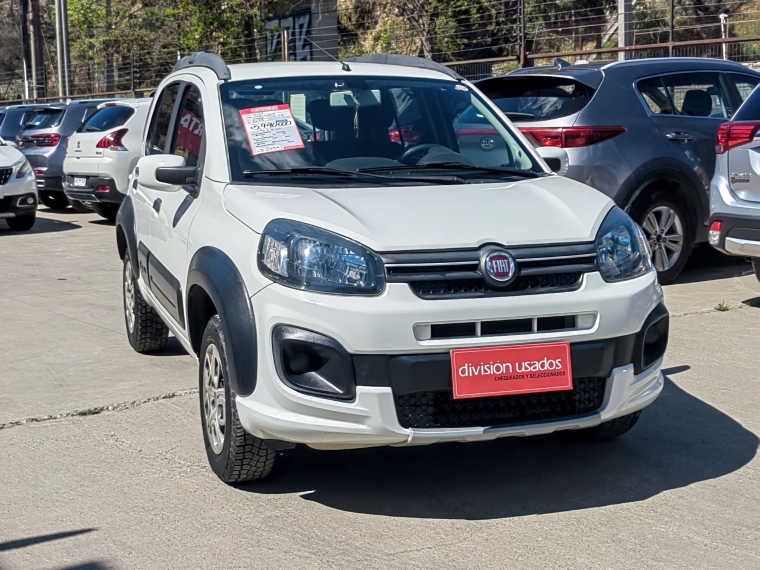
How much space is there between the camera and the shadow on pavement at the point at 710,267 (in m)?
9.14

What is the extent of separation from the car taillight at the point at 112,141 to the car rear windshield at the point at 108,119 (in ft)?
0.84

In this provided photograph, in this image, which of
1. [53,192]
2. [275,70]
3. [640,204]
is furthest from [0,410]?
[53,192]

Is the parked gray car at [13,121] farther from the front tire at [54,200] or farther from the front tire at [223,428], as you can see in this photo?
the front tire at [223,428]

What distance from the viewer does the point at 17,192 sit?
14047 mm

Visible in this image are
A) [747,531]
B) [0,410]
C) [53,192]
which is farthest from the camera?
[53,192]

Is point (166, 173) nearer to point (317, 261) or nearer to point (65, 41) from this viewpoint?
point (317, 261)

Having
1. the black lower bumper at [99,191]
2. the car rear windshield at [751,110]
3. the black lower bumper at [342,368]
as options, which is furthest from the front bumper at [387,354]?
the black lower bumper at [99,191]

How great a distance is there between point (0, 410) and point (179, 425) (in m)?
1.06

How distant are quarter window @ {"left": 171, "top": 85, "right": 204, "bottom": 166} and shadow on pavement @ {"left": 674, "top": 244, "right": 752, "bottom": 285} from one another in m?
4.82

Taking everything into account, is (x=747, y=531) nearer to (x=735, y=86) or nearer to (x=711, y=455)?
(x=711, y=455)

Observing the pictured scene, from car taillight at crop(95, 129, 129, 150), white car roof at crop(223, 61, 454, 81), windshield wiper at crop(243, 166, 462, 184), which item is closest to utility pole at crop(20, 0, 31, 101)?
car taillight at crop(95, 129, 129, 150)

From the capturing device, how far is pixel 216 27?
93.3 feet

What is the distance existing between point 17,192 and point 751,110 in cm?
985

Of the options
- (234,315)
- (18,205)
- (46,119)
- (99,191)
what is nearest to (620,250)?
(234,315)
